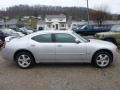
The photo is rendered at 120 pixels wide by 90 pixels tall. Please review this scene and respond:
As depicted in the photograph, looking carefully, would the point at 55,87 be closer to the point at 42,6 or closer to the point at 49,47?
the point at 49,47

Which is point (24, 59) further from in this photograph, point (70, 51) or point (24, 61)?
point (70, 51)

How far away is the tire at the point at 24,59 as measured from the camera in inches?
273

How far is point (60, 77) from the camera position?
588cm

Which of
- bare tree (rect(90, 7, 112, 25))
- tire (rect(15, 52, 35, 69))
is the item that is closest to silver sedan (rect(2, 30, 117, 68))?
tire (rect(15, 52, 35, 69))

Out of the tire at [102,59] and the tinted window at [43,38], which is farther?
the tinted window at [43,38]

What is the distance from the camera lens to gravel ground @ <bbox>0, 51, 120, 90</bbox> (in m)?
5.07

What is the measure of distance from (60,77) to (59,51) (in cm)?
122

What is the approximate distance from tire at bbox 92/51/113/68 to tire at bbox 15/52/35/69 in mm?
2325

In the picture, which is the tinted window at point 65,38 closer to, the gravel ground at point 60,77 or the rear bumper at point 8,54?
the gravel ground at point 60,77

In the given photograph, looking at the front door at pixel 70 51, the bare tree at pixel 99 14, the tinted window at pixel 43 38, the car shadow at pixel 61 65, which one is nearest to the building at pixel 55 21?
the bare tree at pixel 99 14

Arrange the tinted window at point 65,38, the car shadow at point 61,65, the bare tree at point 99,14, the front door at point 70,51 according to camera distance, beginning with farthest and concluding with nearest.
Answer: the bare tree at point 99,14 → the car shadow at point 61,65 → the tinted window at point 65,38 → the front door at point 70,51

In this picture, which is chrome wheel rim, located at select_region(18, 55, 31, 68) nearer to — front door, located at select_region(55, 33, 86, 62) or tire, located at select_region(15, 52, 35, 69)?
tire, located at select_region(15, 52, 35, 69)

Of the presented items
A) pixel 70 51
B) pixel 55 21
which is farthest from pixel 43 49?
pixel 55 21

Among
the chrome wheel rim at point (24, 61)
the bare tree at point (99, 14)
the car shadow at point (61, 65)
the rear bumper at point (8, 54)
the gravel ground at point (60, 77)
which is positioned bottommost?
the gravel ground at point (60, 77)
